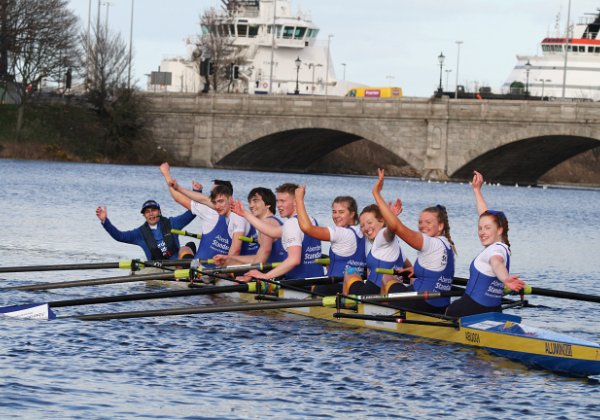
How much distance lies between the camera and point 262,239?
699 inches

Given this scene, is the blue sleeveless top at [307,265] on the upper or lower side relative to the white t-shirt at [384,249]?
lower

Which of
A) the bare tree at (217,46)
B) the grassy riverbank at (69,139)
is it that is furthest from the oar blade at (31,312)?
the bare tree at (217,46)

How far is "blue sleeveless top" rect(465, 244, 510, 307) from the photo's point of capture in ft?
46.2

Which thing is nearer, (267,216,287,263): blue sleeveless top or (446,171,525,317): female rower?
(446,171,525,317): female rower

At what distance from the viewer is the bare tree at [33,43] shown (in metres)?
68.7

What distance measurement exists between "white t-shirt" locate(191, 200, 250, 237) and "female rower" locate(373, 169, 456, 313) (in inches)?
152

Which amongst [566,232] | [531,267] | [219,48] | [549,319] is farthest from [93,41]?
[549,319]

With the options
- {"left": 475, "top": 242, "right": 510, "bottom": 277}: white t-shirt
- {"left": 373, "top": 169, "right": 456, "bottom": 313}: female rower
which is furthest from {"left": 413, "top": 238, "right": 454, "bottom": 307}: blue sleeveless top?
{"left": 475, "top": 242, "right": 510, "bottom": 277}: white t-shirt

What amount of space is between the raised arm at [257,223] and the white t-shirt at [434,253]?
2344 mm

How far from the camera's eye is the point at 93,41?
8431 centimetres

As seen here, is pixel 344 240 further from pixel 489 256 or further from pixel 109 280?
pixel 109 280

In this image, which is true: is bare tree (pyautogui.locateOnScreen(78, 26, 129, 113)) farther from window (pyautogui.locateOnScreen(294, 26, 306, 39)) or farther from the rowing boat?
the rowing boat

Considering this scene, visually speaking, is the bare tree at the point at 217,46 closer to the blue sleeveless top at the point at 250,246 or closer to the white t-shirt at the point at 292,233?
the blue sleeveless top at the point at 250,246

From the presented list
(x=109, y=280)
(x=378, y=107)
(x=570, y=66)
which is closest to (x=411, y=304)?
(x=109, y=280)
